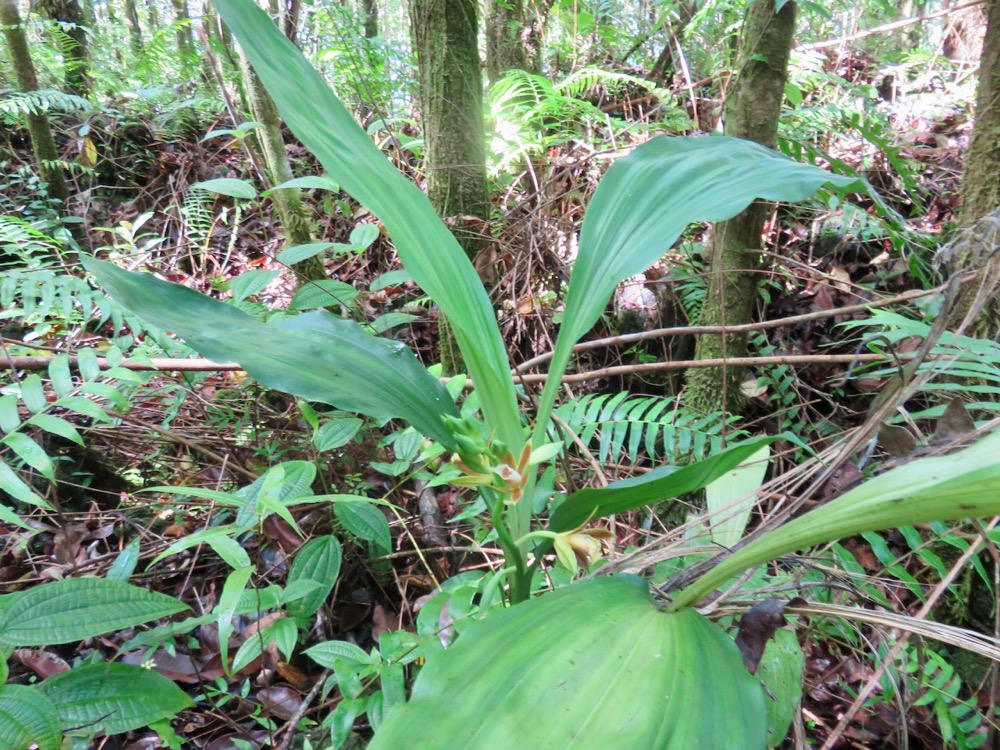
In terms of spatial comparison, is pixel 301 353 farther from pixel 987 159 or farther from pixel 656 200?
pixel 987 159

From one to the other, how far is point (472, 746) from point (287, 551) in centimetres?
99

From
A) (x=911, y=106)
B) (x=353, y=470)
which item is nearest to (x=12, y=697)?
(x=353, y=470)

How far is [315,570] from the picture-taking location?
891mm

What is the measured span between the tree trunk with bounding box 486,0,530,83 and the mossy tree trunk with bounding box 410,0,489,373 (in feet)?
4.76

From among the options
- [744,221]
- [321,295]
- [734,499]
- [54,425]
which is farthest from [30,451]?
[744,221]

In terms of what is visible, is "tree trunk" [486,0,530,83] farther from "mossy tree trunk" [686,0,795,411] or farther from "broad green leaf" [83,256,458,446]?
"broad green leaf" [83,256,458,446]

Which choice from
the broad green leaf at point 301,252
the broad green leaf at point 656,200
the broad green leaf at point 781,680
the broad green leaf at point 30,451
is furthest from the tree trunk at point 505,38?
the broad green leaf at point 781,680

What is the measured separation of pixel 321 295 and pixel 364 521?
704 mm

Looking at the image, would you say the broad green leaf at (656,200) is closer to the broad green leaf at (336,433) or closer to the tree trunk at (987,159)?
the broad green leaf at (336,433)

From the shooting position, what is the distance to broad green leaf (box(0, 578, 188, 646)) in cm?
64

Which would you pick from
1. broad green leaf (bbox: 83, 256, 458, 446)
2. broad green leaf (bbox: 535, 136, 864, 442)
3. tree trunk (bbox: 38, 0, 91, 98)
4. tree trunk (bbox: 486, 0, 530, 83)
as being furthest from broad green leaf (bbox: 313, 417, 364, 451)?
tree trunk (bbox: 38, 0, 91, 98)

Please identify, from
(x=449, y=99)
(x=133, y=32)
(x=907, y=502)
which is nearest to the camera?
(x=907, y=502)

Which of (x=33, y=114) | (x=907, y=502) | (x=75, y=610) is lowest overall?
(x=75, y=610)

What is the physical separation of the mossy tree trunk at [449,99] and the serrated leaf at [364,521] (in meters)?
0.65
